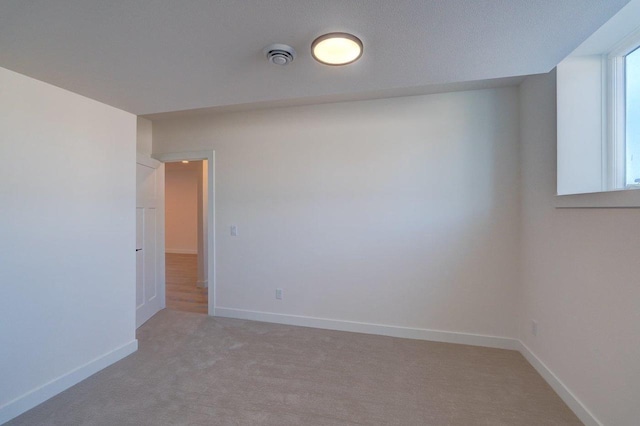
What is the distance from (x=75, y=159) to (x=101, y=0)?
4.97 ft

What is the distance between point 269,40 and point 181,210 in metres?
8.48

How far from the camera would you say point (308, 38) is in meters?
1.47

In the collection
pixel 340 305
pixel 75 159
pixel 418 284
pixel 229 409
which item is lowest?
pixel 229 409

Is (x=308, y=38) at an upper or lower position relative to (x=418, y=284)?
upper

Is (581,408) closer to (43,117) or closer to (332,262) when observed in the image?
(332,262)

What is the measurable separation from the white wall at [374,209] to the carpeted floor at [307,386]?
45 centimetres

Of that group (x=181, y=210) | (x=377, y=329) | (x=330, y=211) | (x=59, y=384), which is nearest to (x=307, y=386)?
(x=377, y=329)

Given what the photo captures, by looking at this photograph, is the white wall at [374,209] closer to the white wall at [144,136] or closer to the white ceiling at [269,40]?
the white wall at [144,136]

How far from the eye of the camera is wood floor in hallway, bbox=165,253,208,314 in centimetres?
396

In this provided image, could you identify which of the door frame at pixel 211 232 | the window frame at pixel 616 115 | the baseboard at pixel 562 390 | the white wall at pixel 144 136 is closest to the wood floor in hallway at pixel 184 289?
the door frame at pixel 211 232

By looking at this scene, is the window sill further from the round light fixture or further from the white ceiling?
the round light fixture

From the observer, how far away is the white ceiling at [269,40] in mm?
1235

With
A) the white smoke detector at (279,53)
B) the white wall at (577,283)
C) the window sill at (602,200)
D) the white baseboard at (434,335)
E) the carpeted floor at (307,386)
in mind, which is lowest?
the carpeted floor at (307,386)

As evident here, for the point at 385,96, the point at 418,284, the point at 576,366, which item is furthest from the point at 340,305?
the point at 385,96
